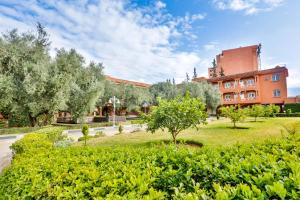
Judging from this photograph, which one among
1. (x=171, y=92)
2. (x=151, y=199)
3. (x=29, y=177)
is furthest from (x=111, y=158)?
(x=171, y=92)

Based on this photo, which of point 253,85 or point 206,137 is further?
point 253,85

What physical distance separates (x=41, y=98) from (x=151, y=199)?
2580 centimetres

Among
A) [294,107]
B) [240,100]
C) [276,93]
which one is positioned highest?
[276,93]

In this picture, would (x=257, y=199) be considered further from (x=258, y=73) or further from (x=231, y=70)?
(x=231, y=70)

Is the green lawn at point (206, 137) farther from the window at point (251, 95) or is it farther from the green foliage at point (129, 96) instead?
the window at point (251, 95)

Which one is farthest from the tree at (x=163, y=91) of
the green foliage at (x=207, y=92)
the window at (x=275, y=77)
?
the window at (x=275, y=77)

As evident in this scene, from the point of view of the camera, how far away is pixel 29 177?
135 inches

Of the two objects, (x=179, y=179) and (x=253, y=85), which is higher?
(x=253, y=85)

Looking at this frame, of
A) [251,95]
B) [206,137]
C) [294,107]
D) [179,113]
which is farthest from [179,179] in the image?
[251,95]

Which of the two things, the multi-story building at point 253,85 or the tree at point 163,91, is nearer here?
the multi-story building at point 253,85

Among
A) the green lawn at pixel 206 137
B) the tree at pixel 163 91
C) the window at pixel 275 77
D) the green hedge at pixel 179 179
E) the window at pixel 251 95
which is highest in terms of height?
the window at pixel 275 77

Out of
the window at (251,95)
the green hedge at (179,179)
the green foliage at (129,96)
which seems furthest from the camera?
the window at (251,95)

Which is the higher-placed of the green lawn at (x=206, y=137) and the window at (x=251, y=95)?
the window at (x=251, y=95)

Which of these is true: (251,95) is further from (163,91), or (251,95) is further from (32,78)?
(32,78)
